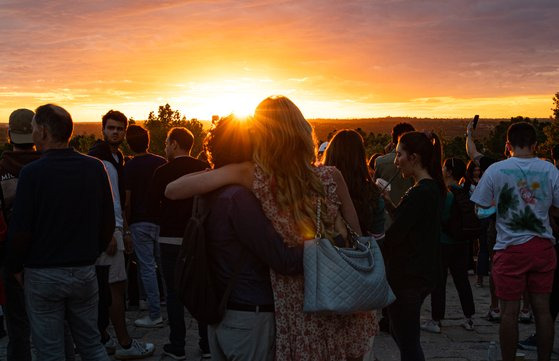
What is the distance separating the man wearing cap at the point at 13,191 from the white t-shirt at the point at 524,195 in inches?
142

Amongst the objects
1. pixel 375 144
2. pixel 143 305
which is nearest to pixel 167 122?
pixel 375 144

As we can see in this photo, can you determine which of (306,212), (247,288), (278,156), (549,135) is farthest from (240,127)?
(549,135)

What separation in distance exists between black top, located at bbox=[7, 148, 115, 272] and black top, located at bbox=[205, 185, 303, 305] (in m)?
1.43

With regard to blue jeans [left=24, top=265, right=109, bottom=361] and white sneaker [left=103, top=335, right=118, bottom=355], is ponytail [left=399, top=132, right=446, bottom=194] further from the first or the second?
white sneaker [left=103, top=335, right=118, bottom=355]

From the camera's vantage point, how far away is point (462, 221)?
6480 mm

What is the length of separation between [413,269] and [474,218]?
2.79 m

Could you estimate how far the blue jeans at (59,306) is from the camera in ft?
12.4

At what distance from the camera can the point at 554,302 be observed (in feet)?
19.9

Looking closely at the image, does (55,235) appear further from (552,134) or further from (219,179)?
(552,134)

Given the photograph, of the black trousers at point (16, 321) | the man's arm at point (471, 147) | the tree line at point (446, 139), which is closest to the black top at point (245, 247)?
the black trousers at point (16, 321)

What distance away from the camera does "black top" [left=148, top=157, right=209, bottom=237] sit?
578 centimetres

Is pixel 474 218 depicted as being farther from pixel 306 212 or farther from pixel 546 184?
pixel 306 212

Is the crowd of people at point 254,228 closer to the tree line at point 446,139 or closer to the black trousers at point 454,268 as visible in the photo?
the black trousers at point 454,268

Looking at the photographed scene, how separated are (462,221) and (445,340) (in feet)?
4.61
